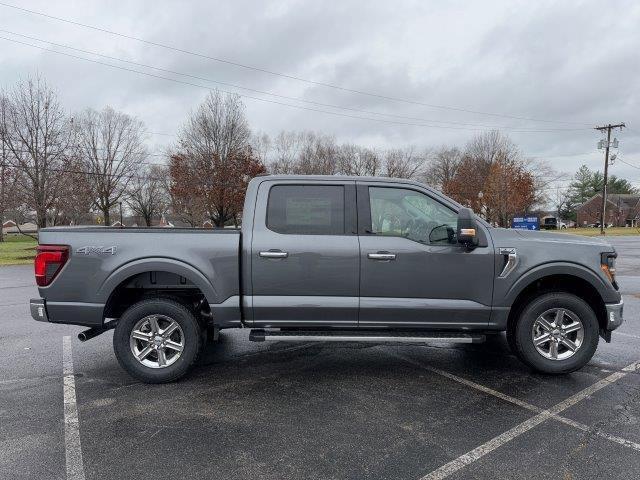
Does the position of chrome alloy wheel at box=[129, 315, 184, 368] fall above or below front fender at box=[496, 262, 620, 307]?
below

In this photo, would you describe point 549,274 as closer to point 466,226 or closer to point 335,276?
point 466,226

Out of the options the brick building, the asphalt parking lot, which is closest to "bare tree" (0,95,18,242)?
the asphalt parking lot

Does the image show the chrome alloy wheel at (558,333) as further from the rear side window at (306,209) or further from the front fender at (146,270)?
the front fender at (146,270)

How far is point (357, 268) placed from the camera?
418cm

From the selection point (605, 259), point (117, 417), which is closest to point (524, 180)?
point (605, 259)

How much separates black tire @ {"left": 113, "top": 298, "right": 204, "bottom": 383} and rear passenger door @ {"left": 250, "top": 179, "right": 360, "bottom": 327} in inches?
26.2

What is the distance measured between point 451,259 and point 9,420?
161 inches

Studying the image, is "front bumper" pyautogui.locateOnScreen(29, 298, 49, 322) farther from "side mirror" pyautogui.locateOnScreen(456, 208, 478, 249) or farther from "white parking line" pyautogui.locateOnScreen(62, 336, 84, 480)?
"side mirror" pyautogui.locateOnScreen(456, 208, 478, 249)

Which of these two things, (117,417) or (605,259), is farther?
(605,259)

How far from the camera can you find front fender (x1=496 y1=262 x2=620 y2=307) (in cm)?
422

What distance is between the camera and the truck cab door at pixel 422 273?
418 cm

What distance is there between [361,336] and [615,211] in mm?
112779

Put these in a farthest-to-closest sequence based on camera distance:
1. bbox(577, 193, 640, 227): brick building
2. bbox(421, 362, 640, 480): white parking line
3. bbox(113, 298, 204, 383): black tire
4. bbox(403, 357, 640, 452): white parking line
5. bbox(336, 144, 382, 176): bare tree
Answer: bbox(577, 193, 640, 227): brick building, bbox(336, 144, 382, 176): bare tree, bbox(113, 298, 204, 383): black tire, bbox(403, 357, 640, 452): white parking line, bbox(421, 362, 640, 480): white parking line

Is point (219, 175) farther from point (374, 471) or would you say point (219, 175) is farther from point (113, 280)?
point (374, 471)
